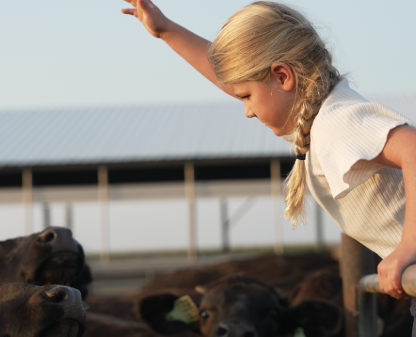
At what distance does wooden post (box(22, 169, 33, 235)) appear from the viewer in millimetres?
12375

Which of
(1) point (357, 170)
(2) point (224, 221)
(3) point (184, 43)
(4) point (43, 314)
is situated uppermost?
(3) point (184, 43)

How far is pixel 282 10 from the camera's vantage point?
1.81 meters

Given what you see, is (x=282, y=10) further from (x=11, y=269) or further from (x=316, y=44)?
(x=11, y=269)

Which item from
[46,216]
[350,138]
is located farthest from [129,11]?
[46,216]

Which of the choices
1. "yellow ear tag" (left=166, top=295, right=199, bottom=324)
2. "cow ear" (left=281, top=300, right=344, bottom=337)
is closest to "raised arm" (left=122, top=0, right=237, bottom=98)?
"cow ear" (left=281, top=300, right=344, bottom=337)

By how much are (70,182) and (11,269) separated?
11601 millimetres

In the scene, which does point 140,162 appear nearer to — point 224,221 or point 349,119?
point 224,221

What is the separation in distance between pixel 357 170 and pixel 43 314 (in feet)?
3.58

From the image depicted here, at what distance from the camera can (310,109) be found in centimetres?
168

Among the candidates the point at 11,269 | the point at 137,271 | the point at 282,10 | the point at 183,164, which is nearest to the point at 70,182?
the point at 183,164

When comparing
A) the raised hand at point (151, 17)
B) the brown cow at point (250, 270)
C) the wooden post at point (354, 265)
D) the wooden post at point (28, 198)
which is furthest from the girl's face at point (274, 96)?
the wooden post at point (28, 198)

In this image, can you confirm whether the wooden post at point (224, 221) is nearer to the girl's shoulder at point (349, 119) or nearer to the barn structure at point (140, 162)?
the barn structure at point (140, 162)

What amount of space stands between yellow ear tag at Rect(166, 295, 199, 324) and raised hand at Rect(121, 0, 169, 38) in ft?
7.37

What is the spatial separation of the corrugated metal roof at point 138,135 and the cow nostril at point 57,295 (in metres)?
10.1
